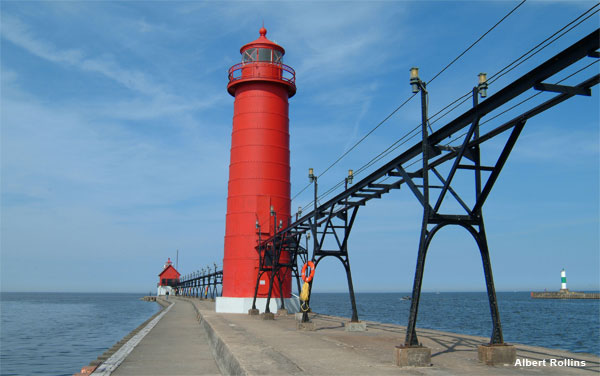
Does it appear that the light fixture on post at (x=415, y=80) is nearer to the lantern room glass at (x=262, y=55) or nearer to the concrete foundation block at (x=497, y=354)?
the concrete foundation block at (x=497, y=354)

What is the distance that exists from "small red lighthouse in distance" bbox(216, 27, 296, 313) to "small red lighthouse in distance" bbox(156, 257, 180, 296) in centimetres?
8505

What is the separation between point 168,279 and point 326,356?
10665 cm

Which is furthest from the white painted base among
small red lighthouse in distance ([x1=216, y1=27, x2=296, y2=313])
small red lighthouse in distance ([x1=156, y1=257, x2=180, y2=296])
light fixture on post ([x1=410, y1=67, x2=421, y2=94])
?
small red lighthouse in distance ([x1=156, y1=257, x2=180, y2=296])

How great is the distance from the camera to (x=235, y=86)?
33500 mm

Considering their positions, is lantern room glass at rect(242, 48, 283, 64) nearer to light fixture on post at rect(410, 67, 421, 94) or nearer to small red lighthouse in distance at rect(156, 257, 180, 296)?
light fixture on post at rect(410, 67, 421, 94)

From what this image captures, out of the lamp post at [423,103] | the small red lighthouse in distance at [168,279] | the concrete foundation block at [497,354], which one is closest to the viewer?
the concrete foundation block at [497,354]

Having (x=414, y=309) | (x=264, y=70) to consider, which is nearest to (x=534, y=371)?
(x=414, y=309)

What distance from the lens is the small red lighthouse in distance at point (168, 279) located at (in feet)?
369

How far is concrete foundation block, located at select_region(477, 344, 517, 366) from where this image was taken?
1080cm

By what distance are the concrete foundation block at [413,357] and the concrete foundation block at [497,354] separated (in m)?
1.30

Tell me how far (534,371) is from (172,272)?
364 ft

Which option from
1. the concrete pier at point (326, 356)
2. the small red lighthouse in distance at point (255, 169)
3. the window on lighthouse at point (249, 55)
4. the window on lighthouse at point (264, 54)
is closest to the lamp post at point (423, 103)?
the concrete pier at point (326, 356)

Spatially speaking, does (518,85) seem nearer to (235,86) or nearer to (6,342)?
(235,86)

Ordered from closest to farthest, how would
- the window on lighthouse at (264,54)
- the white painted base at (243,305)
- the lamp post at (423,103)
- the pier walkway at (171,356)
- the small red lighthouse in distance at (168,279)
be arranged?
1. the lamp post at (423,103)
2. the pier walkway at (171,356)
3. the white painted base at (243,305)
4. the window on lighthouse at (264,54)
5. the small red lighthouse in distance at (168,279)
